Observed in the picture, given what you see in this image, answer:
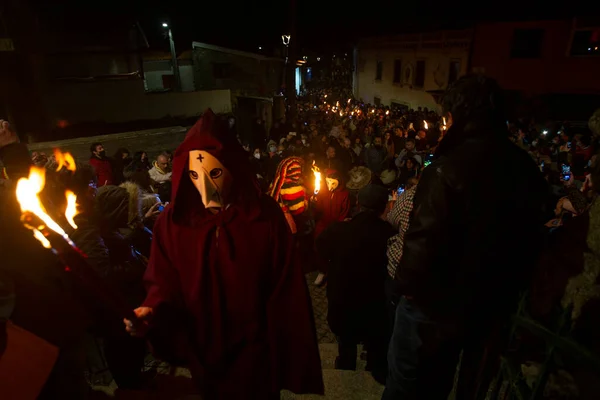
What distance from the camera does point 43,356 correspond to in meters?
2.09

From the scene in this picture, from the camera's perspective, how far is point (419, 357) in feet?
8.09

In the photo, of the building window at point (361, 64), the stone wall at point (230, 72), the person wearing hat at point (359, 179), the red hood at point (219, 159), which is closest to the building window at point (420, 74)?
the stone wall at point (230, 72)

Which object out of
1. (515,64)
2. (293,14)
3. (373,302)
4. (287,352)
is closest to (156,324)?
(287,352)

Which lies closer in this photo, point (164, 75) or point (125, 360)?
point (125, 360)

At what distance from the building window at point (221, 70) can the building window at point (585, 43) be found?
1868 cm

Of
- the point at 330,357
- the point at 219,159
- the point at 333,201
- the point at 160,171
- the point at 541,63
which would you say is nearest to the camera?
the point at 219,159

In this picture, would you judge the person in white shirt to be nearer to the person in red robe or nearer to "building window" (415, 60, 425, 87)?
the person in red robe

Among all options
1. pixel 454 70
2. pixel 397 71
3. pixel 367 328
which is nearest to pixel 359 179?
pixel 367 328

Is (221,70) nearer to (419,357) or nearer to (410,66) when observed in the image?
(410,66)

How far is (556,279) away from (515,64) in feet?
70.2

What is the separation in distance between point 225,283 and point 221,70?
22947 mm

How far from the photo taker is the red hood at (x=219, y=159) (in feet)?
7.42

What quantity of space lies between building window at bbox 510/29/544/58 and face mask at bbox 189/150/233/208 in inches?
862

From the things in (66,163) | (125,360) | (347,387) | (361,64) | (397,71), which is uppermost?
(361,64)
